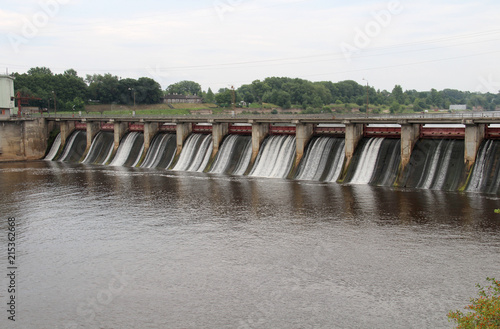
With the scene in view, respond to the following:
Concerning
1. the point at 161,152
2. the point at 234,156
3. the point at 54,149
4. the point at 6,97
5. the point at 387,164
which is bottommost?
the point at 54,149

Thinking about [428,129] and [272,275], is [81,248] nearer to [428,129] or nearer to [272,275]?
[272,275]

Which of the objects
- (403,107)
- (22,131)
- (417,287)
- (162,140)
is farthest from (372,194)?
(403,107)

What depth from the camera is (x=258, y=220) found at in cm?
4034

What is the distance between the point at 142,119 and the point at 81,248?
156 feet

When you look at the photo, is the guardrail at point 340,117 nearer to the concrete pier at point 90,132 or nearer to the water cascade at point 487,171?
the concrete pier at point 90,132

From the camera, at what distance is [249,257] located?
31.3 m

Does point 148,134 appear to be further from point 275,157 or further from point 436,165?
point 436,165

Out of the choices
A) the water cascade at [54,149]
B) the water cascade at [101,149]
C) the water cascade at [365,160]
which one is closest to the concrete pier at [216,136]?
the water cascade at [101,149]

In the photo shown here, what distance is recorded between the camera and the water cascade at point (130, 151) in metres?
78.4

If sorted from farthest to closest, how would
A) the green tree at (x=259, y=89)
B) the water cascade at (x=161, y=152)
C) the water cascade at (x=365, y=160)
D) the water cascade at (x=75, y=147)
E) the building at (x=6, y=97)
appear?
the green tree at (x=259, y=89) → the building at (x=6, y=97) → the water cascade at (x=75, y=147) → the water cascade at (x=161, y=152) → the water cascade at (x=365, y=160)

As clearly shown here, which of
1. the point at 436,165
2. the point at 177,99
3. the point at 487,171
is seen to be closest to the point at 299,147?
the point at 436,165

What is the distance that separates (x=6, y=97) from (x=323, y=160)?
60.4 metres

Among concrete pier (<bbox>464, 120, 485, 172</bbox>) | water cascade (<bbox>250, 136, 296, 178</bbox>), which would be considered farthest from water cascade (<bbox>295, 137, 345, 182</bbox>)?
concrete pier (<bbox>464, 120, 485, 172</bbox>)

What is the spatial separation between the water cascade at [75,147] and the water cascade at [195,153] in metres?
22.6
